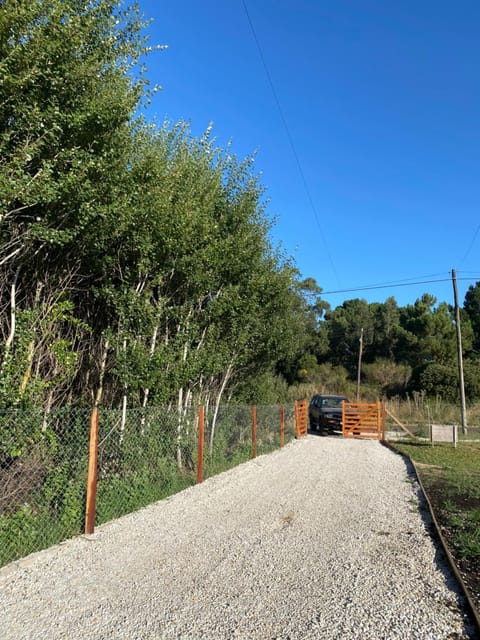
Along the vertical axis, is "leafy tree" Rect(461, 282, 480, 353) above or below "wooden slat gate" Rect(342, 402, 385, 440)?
above

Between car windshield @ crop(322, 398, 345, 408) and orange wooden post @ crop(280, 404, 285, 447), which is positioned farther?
car windshield @ crop(322, 398, 345, 408)

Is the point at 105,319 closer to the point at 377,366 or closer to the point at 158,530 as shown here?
the point at 158,530

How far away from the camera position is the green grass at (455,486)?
18.7ft

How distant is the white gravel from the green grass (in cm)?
38

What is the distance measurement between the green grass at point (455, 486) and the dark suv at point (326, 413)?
16.4 ft

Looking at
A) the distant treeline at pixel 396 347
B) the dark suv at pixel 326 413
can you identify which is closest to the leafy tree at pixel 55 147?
the dark suv at pixel 326 413

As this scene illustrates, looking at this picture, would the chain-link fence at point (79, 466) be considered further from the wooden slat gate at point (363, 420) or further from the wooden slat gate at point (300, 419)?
the wooden slat gate at point (363, 420)

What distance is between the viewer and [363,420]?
21.1m

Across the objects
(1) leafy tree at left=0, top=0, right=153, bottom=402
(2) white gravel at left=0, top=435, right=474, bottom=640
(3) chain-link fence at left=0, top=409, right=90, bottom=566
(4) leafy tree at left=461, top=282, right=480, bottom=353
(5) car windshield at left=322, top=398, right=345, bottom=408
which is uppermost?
(4) leafy tree at left=461, top=282, right=480, bottom=353

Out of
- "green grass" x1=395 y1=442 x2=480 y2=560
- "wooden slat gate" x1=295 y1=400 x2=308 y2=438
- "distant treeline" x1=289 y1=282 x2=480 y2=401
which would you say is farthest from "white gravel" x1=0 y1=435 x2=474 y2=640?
"distant treeline" x1=289 y1=282 x2=480 y2=401

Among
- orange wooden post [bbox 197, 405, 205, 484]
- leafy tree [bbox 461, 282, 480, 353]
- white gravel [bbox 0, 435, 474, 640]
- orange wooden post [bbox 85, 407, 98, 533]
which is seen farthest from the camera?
leafy tree [bbox 461, 282, 480, 353]

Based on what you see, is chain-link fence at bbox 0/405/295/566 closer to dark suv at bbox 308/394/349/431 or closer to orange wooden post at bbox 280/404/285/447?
orange wooden post at bbox 280/404/285/447

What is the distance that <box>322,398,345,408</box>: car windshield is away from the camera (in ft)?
75.5

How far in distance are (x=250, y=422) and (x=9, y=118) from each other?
29.7 feet
